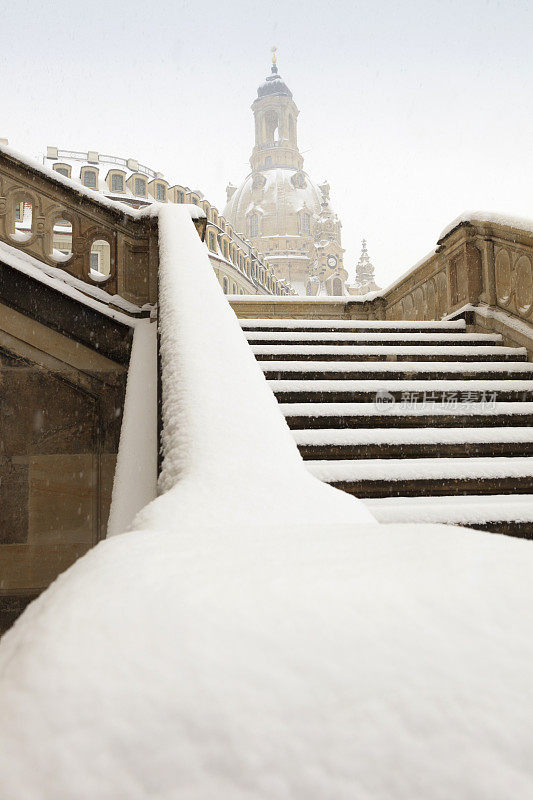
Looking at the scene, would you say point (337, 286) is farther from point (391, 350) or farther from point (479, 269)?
point (391, 350)

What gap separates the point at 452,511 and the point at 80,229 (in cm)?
372

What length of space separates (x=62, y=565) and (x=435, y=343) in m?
3.38

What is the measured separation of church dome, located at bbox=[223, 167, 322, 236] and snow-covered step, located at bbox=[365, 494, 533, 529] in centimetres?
8285

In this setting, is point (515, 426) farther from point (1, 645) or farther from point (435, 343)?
point (1, 645)

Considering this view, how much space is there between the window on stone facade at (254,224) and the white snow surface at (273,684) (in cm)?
8646

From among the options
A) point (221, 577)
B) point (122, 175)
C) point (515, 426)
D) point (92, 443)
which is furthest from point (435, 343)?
point (122, 175)

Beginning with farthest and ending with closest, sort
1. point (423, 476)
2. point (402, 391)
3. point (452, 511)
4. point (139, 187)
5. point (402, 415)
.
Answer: point (139, 187)
point (402, 391)
point (402, 415)
point (423, 476)
point (452, 511)

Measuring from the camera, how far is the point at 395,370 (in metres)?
3.82

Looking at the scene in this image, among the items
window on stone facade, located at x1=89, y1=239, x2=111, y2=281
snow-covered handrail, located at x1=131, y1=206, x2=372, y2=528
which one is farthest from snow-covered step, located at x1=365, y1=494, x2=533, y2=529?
window on stone facade, located at x1=89, y1=239, x2=111, y2=281

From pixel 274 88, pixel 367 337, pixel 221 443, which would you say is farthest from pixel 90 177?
pixel 274 88

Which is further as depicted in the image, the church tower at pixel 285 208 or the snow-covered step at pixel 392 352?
the church tower at pixel 285 208

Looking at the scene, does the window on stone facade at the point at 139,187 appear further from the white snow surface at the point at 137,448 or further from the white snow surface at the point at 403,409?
the white snow surface at the point at 403,409

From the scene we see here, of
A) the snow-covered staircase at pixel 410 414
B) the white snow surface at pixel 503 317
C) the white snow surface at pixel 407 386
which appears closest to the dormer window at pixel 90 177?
the snow-covered staircase at pixel 410 414

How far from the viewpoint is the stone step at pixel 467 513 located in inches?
90.0
